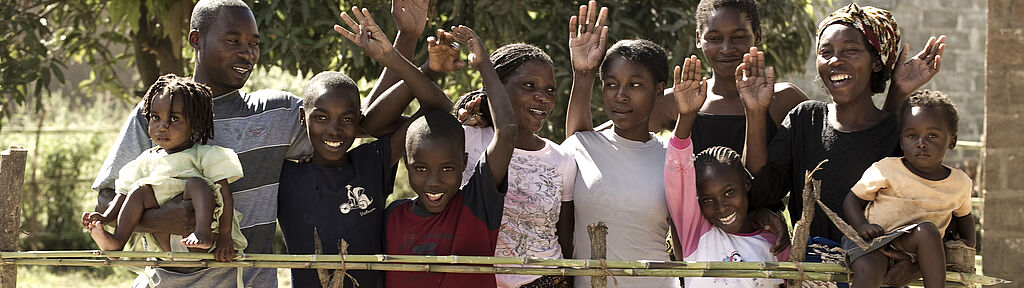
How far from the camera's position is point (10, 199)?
9.79 ft

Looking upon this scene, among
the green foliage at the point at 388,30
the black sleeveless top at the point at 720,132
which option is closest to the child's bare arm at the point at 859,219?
the black sleeveless top at the point at 720,132

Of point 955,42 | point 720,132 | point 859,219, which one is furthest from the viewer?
point 955,42

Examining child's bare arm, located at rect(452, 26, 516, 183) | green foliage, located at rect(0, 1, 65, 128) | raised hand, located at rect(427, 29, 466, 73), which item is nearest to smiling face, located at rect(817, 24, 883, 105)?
child's bare arm, located at rect(452, 26, 516, 183)

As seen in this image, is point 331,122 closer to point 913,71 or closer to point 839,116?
point 839,116

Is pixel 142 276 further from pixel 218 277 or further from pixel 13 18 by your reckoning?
pixel 13 18

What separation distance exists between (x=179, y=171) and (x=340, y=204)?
44 cm

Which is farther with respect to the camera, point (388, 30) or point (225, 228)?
point (388, 30)

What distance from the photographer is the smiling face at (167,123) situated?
2840mm

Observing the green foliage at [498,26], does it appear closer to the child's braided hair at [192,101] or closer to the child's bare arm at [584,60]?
the child's bare arm at [584,60]

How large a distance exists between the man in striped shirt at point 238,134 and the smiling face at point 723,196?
1.17 m

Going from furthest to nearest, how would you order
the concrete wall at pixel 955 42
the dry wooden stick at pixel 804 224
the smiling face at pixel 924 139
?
the concrete wall at pixel 955 42 → the smiling face at pixel 924 139 → the dry wooden stick at pixel 804 224

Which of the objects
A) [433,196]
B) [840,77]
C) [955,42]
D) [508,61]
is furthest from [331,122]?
[955,42]

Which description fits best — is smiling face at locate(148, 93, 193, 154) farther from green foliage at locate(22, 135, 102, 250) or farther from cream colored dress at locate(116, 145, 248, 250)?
green foliage at locate(22, 135, 102, 250)

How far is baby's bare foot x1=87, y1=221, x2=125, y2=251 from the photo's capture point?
110 inches
